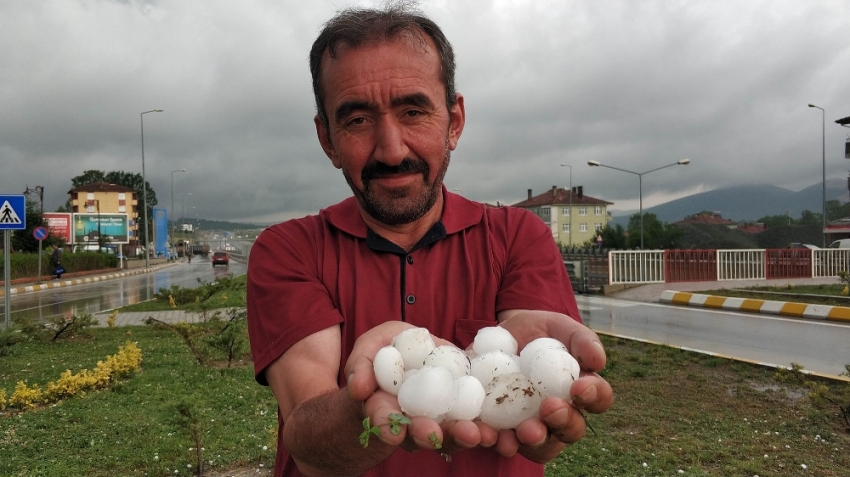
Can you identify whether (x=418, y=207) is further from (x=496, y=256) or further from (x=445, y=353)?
(x=445, y=353)

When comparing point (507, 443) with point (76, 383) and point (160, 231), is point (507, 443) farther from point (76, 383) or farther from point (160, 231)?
point (160, 231)

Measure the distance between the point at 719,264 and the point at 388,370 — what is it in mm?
23384

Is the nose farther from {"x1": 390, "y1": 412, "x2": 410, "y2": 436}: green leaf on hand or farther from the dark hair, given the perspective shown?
{"x1": 390, "y1": 412, "x2": 410, "y2": 436}: green leaf on hand

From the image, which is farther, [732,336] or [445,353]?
[732,336]

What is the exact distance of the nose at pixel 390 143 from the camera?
1.90 m

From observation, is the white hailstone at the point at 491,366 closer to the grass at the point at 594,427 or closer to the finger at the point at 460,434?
the finger at the point at 460,434

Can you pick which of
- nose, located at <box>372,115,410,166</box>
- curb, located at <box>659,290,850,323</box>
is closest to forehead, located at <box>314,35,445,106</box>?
nose, located at <box>372,115,410,166</box>

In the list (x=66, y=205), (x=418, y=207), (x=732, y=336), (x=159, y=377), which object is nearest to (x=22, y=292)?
(x=159, y=377)

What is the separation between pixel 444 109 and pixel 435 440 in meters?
1.21

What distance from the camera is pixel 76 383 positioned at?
6793 mm

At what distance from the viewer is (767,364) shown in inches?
314

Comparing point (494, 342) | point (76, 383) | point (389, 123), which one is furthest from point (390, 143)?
point (76, 383)

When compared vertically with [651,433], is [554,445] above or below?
above

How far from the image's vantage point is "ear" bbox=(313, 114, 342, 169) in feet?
7.06
